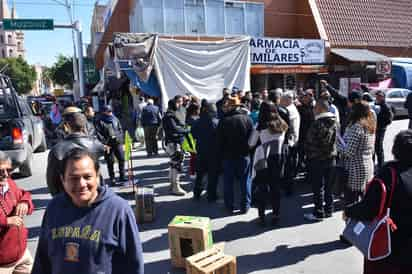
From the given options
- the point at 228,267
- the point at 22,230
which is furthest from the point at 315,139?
the point at 22,230

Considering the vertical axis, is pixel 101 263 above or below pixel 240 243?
above

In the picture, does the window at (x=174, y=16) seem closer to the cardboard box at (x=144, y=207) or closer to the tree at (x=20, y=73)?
the cardboard box at (x=144, y=207)

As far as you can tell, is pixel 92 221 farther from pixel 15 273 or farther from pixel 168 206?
pixel 168 206

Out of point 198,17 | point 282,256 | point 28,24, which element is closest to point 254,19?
point 198,17

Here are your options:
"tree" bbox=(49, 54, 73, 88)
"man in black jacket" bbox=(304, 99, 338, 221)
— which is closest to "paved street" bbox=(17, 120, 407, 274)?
"man in black jacket" bbox=(304, 99, 338, 221)

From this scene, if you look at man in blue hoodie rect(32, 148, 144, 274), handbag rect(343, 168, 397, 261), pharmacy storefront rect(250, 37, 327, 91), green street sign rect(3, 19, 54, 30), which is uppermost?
green street sign rect(3, 19, 54, 30)

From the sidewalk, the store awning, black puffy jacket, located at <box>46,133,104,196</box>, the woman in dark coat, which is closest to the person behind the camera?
the woman in dark coat

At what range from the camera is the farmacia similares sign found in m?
18.4

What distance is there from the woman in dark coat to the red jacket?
259cm

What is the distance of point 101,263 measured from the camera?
200 centimetres

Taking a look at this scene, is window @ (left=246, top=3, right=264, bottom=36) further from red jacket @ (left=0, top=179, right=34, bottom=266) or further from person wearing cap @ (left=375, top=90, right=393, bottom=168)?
red jacket @ (left=0, top=179, right=34, bottom=266)

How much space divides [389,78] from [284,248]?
19.4 metres

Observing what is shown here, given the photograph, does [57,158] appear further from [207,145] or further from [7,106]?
[7,106]

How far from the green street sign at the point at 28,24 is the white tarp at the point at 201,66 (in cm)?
816
